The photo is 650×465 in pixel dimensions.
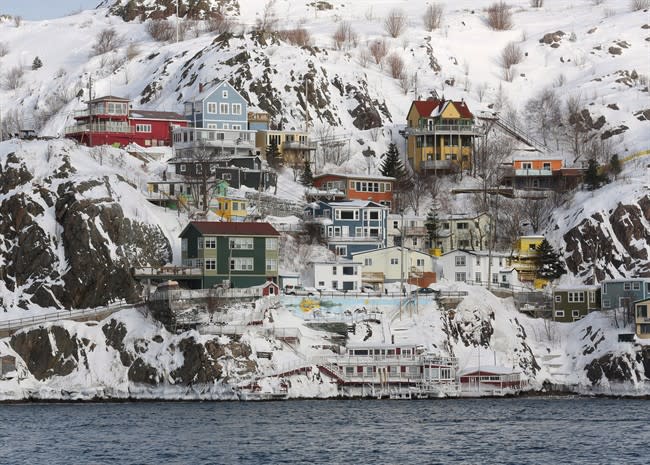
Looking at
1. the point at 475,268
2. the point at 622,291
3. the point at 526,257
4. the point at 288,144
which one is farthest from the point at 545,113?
the point at 622,291

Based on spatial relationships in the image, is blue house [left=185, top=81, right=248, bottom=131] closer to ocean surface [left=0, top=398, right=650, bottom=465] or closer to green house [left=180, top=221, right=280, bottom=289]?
green house [left=180, top=221, right=280, bottom=289]

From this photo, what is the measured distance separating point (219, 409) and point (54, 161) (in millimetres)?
36024

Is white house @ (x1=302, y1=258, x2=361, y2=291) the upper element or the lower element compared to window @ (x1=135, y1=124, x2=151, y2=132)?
lower

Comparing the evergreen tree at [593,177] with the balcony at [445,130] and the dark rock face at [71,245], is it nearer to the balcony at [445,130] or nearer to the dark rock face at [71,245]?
the balcony at [445,130]

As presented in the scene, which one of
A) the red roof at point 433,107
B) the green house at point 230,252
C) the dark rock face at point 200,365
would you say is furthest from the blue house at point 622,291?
the red roof at point 433,107

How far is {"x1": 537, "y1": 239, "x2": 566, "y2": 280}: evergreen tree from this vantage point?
147875mm

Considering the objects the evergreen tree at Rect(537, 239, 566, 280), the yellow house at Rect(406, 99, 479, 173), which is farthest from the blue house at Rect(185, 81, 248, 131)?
the evergreen tree at Rect(537, 239, 566, 280)

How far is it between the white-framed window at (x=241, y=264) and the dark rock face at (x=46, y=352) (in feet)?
52.2

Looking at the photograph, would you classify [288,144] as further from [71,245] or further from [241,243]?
[71,245]

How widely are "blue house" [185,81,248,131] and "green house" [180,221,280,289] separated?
104ft

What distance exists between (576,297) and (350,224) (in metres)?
22.6

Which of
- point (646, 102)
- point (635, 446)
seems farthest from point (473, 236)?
point (635, 446)

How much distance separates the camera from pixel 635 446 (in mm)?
100625

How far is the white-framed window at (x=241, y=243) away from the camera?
13912cm
